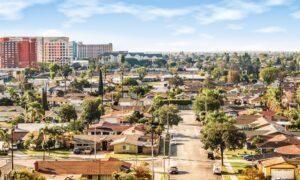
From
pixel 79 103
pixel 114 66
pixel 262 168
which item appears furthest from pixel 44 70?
pixel 262 168

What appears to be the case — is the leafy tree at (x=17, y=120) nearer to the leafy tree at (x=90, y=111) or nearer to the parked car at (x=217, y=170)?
the leafy tree at (x=90, y=111)

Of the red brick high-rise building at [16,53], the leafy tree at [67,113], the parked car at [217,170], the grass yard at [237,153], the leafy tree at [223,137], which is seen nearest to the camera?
the parked car at [217,170]

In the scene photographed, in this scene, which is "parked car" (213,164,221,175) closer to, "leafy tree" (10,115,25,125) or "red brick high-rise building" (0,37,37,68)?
"leafy tree" (10,115,25,125)

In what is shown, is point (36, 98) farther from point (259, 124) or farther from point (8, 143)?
point (259, 124)

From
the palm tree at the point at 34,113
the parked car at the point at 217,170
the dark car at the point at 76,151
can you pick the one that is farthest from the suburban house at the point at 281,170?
the palm tree at the point at 34,113

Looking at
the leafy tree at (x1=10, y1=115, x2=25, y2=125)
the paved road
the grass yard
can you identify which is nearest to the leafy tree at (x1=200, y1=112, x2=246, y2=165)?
the paved road

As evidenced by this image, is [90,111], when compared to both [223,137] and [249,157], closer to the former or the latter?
[249,157]
